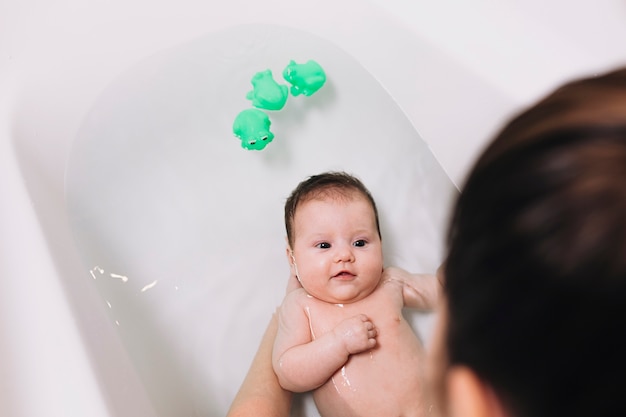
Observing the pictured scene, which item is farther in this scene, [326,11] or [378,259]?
[326,11]

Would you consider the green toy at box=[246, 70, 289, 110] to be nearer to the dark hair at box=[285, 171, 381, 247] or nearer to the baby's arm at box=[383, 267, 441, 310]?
the dark hair at box=[285, 171, 381, 247]

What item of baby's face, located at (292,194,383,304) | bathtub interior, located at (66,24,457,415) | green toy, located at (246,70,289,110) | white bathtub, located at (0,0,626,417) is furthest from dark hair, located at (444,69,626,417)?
green toy, located at (246,70,289,110)

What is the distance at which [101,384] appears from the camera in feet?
2.43

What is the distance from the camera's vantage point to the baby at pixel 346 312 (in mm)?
957

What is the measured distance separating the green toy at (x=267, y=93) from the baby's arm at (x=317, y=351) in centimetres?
44

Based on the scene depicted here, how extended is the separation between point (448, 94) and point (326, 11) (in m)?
0.32

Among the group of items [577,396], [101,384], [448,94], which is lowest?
[577,396]

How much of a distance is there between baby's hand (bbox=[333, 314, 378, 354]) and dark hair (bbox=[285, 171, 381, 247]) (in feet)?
0.55

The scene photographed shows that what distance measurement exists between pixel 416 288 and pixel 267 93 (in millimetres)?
452

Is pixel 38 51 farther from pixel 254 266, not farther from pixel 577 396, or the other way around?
pixel 577 396

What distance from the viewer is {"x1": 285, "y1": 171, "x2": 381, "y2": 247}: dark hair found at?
3.51ft

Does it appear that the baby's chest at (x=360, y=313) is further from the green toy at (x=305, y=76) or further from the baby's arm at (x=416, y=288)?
the green toy at (x=305, y=76)

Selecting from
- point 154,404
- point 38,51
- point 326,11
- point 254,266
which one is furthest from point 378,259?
point 38,51

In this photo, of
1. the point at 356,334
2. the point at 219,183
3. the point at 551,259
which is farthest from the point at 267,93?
the point at 551,259
